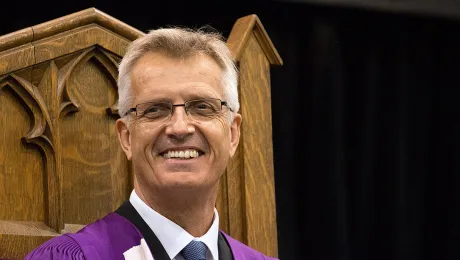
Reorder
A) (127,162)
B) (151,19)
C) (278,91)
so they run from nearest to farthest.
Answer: (127,162) < (151,19) < (278,91)

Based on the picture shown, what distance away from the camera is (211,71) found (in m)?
2.09

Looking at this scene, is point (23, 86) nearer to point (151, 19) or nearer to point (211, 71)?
point (211, 71)

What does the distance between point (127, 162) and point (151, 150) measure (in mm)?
236

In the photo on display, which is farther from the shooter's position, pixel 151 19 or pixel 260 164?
pixel 151 19

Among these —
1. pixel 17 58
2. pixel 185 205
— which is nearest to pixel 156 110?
pixel 185 205

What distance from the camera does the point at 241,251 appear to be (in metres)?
2.27

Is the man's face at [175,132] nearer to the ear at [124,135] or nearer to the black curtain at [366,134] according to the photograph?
the ear at [124,135]

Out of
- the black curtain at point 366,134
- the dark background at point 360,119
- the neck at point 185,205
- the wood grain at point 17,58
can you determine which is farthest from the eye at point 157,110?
the black curtain at point 366,134

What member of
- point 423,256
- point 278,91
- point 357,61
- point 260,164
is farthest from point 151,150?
point 423,256

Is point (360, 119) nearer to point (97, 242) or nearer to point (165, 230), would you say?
point (165, 230)

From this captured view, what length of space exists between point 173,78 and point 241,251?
498mm

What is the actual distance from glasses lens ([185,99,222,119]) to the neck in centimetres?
17

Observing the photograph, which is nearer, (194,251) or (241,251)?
(194,251)

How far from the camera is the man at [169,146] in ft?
6.62
